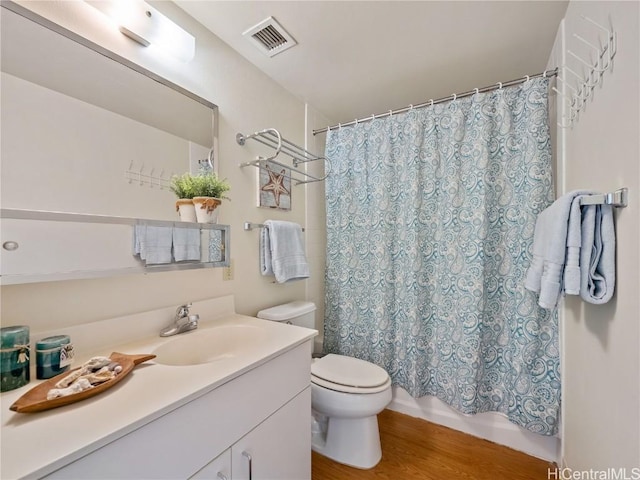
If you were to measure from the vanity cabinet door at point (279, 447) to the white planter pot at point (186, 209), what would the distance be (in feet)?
2.80

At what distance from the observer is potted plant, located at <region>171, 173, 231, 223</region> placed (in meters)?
1.17

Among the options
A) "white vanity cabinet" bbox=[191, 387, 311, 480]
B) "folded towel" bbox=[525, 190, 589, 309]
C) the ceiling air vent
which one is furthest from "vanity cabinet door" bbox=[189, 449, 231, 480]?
the ceiling air vent

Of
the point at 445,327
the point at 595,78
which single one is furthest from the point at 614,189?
the point at 445,327

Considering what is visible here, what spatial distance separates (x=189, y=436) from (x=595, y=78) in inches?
64.4

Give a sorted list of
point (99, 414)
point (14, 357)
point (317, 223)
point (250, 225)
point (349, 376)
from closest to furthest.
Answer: point (99, 414), point (14, 357), point (349, 376), point (250, 225), point (317, 223)

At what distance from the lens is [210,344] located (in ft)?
3.85

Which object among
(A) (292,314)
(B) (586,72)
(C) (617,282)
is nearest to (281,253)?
(A) (292,314)

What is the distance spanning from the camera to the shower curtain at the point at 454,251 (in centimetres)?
144

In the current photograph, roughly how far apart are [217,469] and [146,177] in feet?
3.41

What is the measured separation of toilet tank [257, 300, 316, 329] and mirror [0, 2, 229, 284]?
0.54m

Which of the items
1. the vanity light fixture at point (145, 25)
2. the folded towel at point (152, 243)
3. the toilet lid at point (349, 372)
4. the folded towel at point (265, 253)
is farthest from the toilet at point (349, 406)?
the vanity light fixture at point (145, 25)

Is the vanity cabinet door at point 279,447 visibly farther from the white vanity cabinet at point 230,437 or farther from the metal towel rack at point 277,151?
the metal towel rack at point 277,151

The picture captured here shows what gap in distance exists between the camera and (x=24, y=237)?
0.78 metres

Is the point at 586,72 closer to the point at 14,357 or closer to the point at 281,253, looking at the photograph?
the point at 281,253
